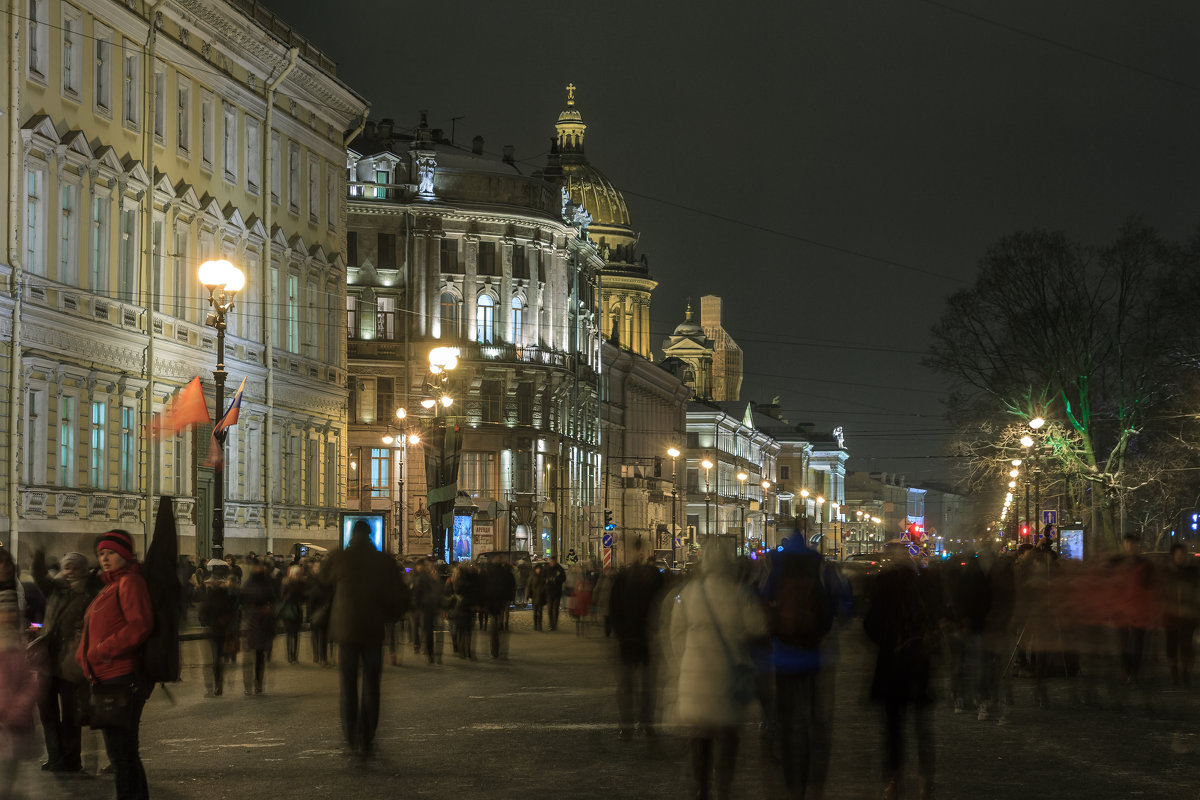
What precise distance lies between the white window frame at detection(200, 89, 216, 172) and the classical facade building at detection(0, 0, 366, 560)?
0.06 m

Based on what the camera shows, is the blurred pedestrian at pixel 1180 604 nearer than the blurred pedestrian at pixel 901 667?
No

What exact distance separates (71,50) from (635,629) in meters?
26.6

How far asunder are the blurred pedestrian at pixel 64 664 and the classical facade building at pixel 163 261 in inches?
894

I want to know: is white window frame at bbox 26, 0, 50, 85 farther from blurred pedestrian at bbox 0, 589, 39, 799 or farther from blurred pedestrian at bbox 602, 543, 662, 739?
blurred pedestrian at bbox 0, 589, 39, 799

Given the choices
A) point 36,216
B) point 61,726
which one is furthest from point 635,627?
point 36,216

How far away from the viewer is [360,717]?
15328mm

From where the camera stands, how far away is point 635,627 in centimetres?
1745

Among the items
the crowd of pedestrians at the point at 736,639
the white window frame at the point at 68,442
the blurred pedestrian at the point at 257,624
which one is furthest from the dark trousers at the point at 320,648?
the white window frame at the point at 68,442

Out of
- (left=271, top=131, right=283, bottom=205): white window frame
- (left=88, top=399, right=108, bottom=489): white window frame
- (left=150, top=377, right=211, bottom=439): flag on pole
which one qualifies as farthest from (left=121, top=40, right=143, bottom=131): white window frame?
(left=271, top=131, right=283, bottom=205): white window frame

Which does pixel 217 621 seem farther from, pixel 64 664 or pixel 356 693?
pixel 64 664

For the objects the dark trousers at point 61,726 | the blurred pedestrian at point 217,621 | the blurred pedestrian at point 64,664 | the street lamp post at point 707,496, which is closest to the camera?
the blurred pedestrian at point 64,664

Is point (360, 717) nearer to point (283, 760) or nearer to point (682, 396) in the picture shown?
point (283, 760)

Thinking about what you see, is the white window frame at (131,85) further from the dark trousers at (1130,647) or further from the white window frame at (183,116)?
the dark trousers at (1130,647)

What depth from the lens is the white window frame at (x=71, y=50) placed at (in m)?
39.2
